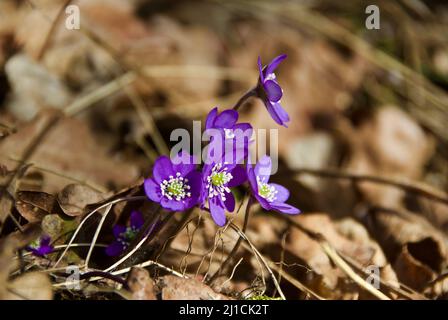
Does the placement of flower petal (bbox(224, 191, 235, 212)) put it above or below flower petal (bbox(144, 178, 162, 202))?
below

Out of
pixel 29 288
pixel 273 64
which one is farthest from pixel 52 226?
pixel 273 64

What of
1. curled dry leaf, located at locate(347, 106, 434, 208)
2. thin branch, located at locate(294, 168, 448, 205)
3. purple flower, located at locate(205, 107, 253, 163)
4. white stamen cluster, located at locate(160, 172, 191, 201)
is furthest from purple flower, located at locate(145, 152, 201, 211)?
curled dry leaf, located at locate(347, 106, 434, 208)

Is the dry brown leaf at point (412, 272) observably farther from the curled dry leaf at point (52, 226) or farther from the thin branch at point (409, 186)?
the curled dry leaf at point (52, 226)

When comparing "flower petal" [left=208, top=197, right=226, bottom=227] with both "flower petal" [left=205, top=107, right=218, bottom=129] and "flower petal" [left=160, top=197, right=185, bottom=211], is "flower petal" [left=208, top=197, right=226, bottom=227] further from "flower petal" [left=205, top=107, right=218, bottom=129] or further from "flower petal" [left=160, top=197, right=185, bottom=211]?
"flower petal" [left=205, top=107, right=218, bottom=129]

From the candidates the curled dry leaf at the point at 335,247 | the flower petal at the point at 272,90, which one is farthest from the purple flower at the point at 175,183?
the curled dry leaf at the point at 335,247
